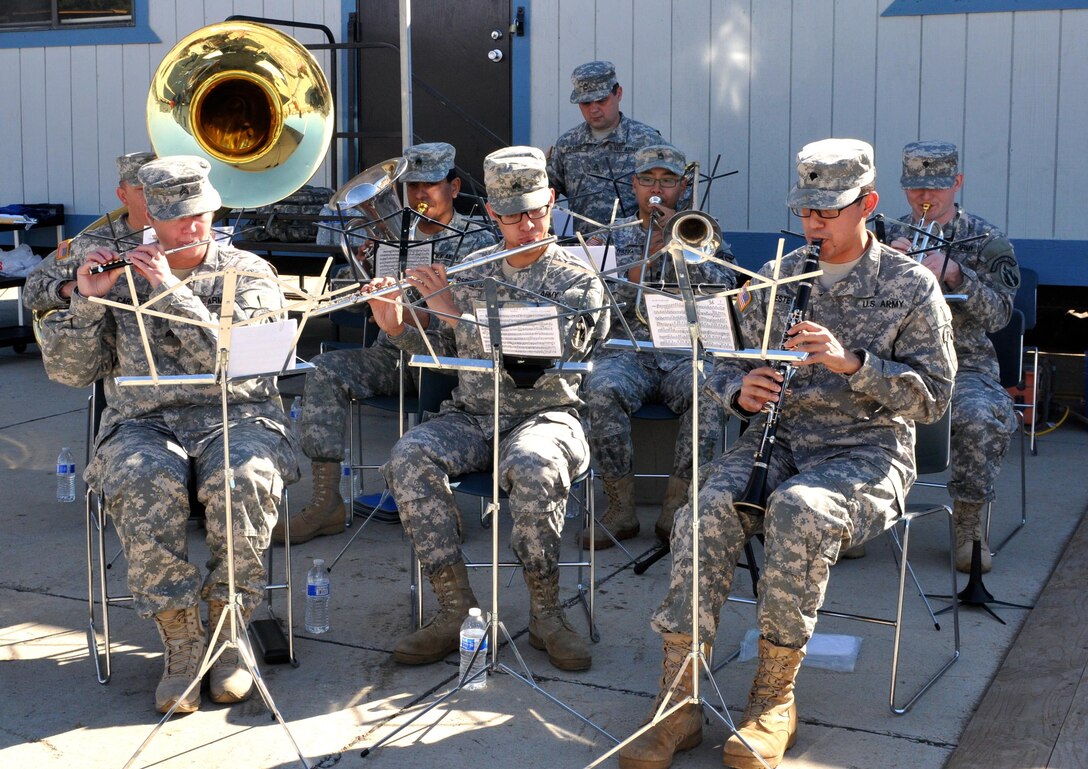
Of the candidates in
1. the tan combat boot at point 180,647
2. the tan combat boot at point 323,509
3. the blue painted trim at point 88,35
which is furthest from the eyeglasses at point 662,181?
the blue painted trim at point 88,35

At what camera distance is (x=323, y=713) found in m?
3.68

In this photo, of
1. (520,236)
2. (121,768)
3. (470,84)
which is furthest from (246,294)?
(470,84)

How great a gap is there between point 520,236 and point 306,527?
5.49ft

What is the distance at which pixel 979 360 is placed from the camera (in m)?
4.99

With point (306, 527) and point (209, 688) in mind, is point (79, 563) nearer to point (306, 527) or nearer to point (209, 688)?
Answer: point (306, 527)

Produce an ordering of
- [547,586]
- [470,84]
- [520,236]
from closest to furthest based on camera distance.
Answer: [547,586] < [520,236] < [470,84]

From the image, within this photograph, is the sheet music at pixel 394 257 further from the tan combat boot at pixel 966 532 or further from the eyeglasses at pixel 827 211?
the tan combat boot at pixel 966 532

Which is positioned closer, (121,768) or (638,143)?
(121,768)

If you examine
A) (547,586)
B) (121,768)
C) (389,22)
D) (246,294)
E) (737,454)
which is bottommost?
(121,768)

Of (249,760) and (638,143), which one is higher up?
(638,143)

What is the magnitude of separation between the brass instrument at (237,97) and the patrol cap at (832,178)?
291 cm

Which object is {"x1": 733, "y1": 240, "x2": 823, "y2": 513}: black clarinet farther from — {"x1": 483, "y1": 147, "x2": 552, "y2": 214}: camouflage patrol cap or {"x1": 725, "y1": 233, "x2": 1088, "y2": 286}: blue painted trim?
{"x1": 725, "y1": 233, "x2": 1088, "y2": 286}: blue painted trim

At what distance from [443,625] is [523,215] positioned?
1308 millimetres

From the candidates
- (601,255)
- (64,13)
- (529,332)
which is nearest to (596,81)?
(601,255)
